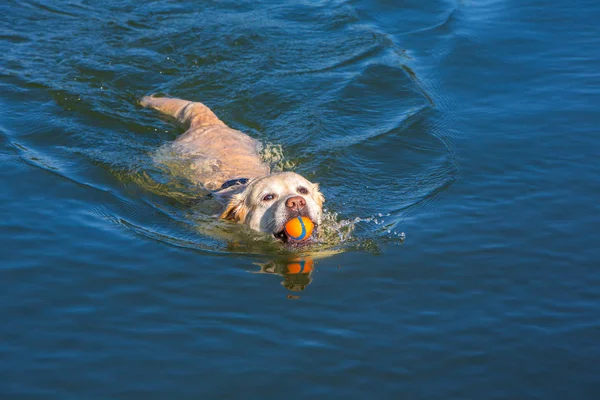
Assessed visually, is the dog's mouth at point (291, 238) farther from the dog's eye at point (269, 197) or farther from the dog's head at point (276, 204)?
the dog's eye at point (269, 197)

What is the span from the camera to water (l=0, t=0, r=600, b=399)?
17.6 feet

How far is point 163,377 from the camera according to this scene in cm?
514

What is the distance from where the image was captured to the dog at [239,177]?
7758 millimetres

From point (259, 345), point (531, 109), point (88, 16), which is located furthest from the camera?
point (88, 16)

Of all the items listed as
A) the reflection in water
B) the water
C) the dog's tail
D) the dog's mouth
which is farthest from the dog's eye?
the dog's tail

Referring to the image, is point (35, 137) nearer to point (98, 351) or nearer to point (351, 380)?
point (98, 351)

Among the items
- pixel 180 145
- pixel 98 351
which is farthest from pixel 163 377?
pixel 180 145

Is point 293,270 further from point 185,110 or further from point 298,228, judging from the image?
point 185,110

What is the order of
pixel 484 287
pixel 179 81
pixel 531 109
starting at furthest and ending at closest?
pixel 179 81 → pixel 531 109 → pixel 484 287

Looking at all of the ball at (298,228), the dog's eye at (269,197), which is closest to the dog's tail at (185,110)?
the dog's eye at (269,197)

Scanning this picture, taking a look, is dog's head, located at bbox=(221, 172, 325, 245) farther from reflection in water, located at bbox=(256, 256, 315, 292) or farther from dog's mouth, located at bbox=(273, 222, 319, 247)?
reflection in water, located at bbox=(256, 256, 315, 292)

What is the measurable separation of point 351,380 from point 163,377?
133 centimetres

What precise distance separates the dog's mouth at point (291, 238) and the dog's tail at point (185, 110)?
3.02 metres

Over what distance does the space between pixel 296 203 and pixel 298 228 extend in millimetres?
296
